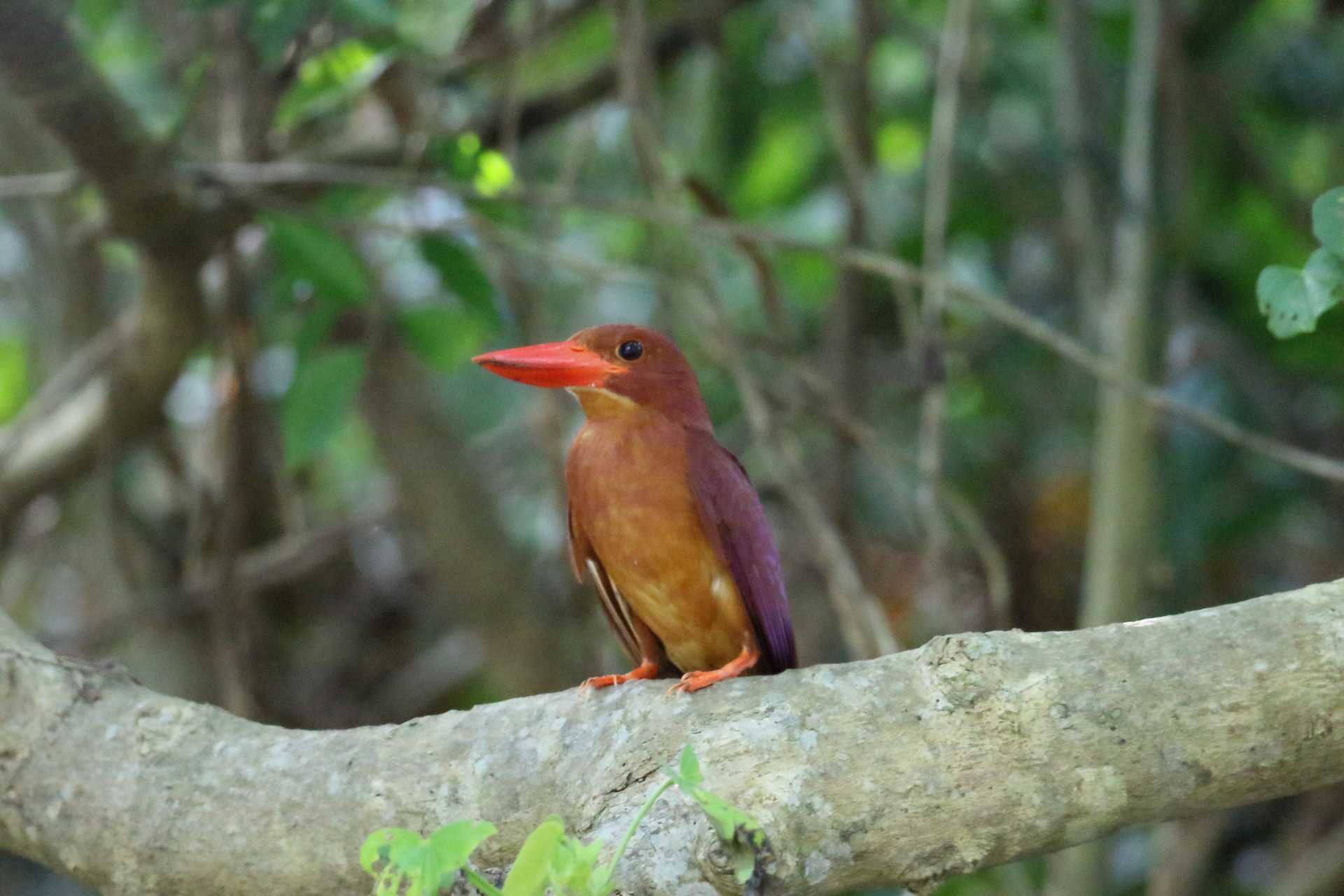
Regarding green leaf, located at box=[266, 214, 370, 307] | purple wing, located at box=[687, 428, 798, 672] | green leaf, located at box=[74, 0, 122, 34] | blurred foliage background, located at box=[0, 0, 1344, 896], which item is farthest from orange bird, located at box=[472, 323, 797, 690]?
green leaf, located at box=[74, 0, 122, 34]

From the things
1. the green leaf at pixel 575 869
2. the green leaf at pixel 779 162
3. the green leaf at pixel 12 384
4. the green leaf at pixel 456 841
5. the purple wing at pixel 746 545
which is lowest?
the green leaf at pixel 575 869

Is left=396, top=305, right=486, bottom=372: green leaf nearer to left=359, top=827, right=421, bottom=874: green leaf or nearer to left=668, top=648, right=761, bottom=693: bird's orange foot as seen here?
left=668, top=648, right=761, bottom=693: bird's orange foot

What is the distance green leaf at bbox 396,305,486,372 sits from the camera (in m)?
3.51

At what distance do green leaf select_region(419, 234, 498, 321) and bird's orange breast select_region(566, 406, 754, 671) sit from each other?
0.63m

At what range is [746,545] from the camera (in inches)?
97.0

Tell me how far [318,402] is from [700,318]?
0.95 m

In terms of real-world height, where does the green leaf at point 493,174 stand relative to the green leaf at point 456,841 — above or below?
above

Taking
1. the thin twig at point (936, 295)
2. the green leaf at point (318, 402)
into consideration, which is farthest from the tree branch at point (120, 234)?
the thin twig at point (936, 295)

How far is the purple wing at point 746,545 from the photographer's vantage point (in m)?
2.45

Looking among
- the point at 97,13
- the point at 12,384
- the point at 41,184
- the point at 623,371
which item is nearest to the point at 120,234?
the point at 41,184

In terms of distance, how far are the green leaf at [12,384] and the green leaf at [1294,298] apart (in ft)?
15.5

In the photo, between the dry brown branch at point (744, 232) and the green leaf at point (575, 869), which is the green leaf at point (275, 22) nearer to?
the dry brown branch at point (744, 232)

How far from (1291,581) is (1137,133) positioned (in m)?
2.15

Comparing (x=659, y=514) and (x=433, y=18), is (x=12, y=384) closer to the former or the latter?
(x=433, y=18)
